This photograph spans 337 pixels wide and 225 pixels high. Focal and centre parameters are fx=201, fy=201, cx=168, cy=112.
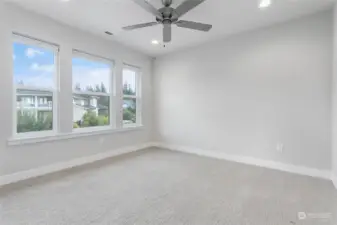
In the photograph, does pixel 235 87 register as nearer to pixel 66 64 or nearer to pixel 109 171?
pixel 109 171

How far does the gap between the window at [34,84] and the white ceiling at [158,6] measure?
23.8 inches

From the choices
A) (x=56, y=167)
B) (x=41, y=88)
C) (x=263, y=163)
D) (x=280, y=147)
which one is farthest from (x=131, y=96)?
(x=280, y=147)

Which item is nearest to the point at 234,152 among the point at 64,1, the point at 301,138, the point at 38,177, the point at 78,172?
the point at 301,138

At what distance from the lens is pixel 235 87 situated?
4.33 meters

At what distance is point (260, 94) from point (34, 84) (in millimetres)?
4121

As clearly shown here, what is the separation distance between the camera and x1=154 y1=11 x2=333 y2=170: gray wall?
135 inches

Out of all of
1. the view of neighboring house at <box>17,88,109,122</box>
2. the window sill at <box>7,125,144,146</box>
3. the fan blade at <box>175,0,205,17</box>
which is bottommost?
the window sill at <box>7,125,144,146</box>

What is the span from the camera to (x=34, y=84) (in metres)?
3.37

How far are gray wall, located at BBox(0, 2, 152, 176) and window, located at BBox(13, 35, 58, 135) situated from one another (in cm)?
14

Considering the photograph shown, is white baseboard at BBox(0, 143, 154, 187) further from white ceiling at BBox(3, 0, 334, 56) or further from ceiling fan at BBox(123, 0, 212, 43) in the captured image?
ceiling fan at BBox(123, 0, 212, 43)

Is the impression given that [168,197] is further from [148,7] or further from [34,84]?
[34,84]

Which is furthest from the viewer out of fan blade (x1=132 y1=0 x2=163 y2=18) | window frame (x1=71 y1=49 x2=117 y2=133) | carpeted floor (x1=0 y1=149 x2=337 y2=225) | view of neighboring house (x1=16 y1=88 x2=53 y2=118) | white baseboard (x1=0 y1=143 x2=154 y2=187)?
window frame (x1=71 y1=49 x2=117 y2=133)

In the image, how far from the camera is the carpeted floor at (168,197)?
2.04 meters

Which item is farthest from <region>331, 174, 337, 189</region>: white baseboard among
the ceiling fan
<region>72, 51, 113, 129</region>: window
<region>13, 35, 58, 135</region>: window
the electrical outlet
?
<region>13, 35, 58, 135</region>: window
